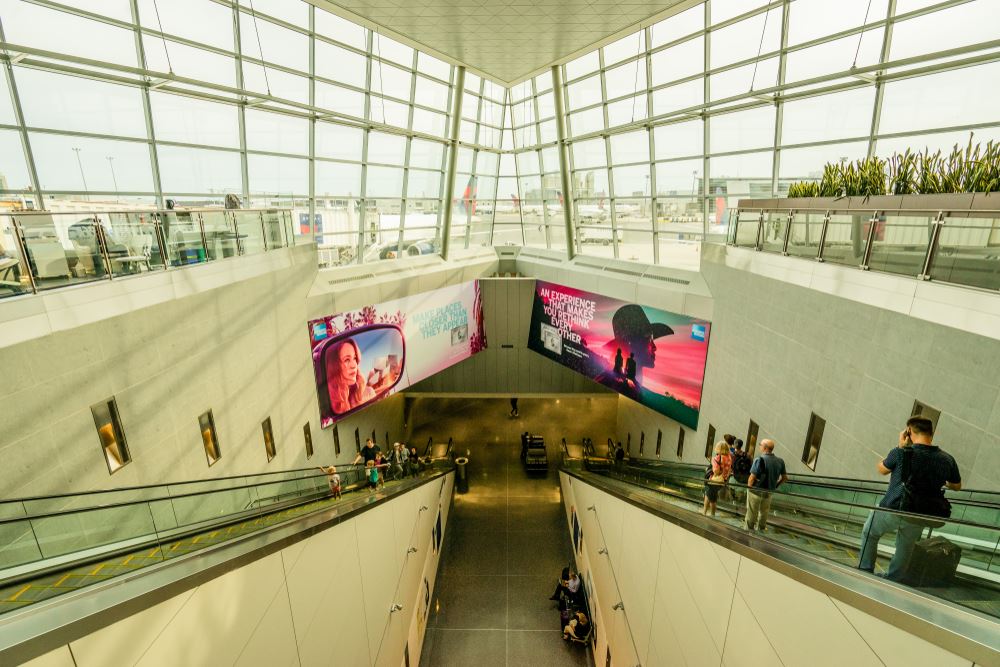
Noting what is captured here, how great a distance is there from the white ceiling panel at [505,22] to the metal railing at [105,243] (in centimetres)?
490

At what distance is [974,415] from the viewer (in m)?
5.05

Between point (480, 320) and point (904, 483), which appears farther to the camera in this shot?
point (480, 320)

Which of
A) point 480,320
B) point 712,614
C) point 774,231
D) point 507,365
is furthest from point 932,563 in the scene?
point 507,365

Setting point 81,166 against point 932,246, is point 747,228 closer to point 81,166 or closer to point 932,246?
point 932,246

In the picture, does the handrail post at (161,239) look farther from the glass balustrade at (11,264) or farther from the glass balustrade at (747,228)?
the glass balustrade at (747,228)

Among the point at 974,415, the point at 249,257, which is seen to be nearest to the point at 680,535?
the point at 974,415

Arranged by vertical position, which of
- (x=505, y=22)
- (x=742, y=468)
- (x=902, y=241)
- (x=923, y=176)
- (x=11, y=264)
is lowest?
(x=742, y=468)

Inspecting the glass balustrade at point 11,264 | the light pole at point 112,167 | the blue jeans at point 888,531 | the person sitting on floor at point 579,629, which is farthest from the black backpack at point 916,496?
the light pole at point 112,167

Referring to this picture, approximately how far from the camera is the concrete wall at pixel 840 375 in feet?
16.7

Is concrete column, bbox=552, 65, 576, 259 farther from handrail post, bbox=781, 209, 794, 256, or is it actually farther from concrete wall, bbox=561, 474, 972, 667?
concrete wall, bbox=561, 474, 972, 667

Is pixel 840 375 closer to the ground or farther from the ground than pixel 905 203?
closer to the ground

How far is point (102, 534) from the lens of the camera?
3.42m

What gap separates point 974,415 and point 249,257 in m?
11.1

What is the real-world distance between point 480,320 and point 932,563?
55.3ft
